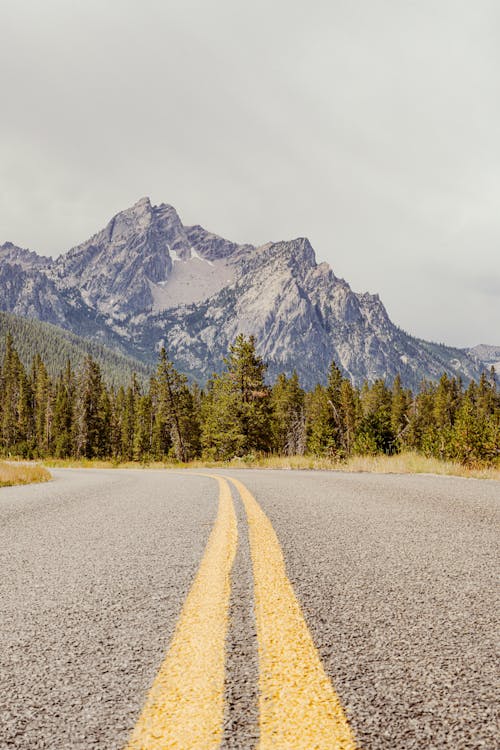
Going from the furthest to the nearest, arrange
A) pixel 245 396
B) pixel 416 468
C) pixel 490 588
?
pixel 245 396 < pixel 416 468 < pixel 490 588

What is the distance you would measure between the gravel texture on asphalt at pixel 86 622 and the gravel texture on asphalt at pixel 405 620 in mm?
597

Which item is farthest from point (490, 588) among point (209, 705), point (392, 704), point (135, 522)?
point (135, 522)

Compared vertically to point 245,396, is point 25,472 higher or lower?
lower

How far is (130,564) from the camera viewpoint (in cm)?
299

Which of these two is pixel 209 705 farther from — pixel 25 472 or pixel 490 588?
pixel 25 472

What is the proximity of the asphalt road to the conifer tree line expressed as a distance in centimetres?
1412

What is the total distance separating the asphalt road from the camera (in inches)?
47.1

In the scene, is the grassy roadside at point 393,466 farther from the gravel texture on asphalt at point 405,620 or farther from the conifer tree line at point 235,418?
the gravel texture on asphalt at point 405,620

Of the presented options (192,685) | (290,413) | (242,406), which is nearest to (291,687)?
(192,685)

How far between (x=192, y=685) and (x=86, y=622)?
819 mm

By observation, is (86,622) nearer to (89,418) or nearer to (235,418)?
(235,418)

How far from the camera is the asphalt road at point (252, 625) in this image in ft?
3.92

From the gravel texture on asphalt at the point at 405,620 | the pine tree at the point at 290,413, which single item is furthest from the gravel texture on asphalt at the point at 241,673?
the pine tree at the point at 290,413

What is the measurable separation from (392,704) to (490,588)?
1.37 metres
